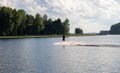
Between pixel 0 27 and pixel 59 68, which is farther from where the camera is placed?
pixel 0 27

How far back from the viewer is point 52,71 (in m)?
37.8

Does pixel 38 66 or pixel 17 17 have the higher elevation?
pixel 17 17

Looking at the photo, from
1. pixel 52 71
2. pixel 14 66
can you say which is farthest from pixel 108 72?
pixel 14 66

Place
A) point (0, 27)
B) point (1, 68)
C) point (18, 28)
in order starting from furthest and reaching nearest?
point (18, 28)
point (0, 27)
point (1, 68)

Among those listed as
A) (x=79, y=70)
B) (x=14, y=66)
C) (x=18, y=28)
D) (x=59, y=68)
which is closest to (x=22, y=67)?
(x=14, y=66)

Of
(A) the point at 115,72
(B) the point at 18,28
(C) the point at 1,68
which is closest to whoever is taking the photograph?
(A) the point at 115,72

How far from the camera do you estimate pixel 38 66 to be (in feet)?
137

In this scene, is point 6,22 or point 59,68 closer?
point 59,68

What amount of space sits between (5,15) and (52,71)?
473ft

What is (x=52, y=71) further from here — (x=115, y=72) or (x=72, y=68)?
(x=115, y=72)

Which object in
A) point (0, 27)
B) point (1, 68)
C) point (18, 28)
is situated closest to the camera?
point (1, 68)

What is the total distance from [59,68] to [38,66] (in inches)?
123

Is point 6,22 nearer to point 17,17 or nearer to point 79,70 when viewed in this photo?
point 17,17

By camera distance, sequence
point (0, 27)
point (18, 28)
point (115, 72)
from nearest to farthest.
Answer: point (115, 72) → point (0, 27) → point (18, 28)
